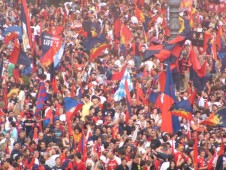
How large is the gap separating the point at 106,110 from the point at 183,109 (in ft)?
7.81

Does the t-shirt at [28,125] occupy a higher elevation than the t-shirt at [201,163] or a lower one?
higher

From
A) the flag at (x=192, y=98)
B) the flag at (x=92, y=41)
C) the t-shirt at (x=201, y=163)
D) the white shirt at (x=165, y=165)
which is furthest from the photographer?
the flag at (x=92, y=41)

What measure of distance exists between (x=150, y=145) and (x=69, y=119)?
2016 mm

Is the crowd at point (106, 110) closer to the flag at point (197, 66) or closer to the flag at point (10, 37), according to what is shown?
the flag at point (197, 66)

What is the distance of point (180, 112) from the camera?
22766 mm

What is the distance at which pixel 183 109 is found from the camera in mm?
23391

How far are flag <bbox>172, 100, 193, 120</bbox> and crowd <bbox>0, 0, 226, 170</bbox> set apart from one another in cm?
29

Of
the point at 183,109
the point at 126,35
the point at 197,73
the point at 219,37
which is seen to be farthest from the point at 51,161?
the point at 126,35

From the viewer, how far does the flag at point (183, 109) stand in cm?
2270

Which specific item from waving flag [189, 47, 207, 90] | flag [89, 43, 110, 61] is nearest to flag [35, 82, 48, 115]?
flag [89, 43, 110, 61]

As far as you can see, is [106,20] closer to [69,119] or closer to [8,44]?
[8,44]

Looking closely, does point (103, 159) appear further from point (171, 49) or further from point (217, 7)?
point (217, 7)

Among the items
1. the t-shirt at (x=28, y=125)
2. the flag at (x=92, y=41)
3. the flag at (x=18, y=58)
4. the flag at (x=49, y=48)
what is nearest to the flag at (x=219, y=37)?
the flag at (x=92, y=41)

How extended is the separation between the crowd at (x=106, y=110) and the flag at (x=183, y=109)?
0.97 feet
